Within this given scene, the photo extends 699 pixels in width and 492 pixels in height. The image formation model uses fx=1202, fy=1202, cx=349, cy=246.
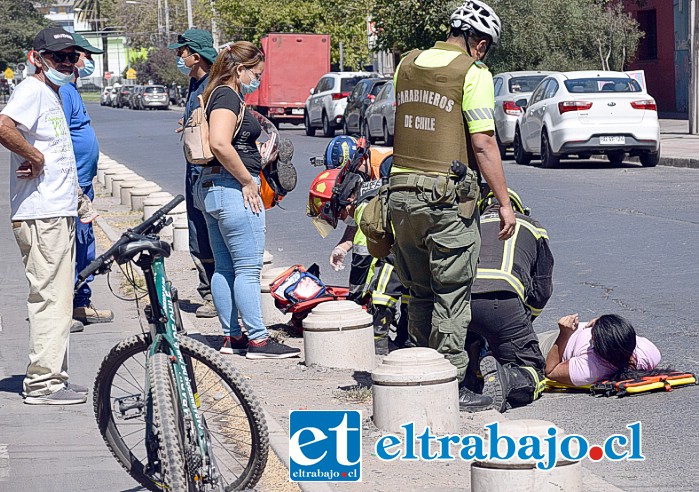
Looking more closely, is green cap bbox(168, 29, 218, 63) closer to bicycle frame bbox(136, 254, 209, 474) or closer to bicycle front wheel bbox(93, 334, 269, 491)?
bicycle front wheel bbox(93, 334, 269, 491)

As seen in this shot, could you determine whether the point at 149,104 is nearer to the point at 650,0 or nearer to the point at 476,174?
the point at 650,0

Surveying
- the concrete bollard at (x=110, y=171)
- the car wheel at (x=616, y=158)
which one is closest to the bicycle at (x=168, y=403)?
the concrete bollard at (x=110, y=171)

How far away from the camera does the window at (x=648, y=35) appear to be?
39.1 m

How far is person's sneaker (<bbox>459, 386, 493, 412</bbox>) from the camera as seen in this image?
244 inches

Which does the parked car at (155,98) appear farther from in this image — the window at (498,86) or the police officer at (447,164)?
the police officer at (447,164)

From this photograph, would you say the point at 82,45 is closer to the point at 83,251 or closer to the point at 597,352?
the point at 83,251

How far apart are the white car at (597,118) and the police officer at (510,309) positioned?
1407 cm

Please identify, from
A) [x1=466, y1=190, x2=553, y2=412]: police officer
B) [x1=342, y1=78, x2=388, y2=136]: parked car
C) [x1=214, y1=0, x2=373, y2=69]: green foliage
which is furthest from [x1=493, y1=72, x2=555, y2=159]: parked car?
[x1=214, y1=0, x2=373, y2=69]: green foliage

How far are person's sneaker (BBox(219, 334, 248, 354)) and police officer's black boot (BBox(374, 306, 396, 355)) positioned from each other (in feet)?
2.79

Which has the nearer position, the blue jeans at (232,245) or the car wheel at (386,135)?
the blue jeans at (232,245)

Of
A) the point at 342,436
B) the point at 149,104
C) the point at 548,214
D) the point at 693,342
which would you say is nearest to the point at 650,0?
the point at 548,214

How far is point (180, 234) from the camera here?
41.4ft

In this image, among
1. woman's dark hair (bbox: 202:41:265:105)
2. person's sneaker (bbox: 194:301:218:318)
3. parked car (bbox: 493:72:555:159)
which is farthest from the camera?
parked car (bbox: 493:72:555:159)

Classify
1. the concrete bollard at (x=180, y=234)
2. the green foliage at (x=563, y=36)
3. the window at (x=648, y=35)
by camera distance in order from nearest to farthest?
the concrete bollard at (x=180, y=234) < the green foliage at (x=563, y=36) < the window at (x=648, y=35)
